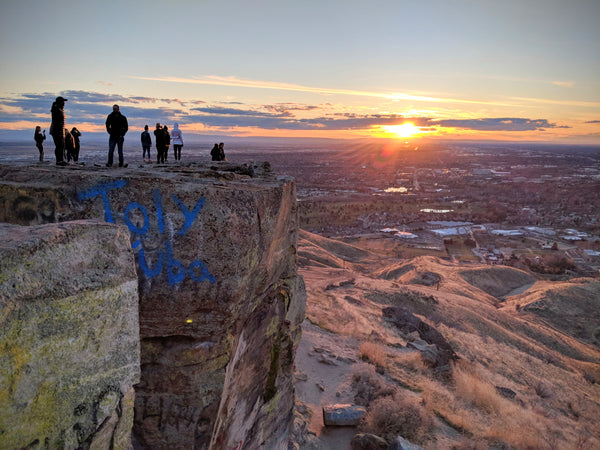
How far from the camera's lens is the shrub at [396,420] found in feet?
26.5

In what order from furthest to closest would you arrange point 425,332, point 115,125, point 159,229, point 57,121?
point 425,332
point 115,125
point 57,121
point 159,229

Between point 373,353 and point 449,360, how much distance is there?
8.63ft

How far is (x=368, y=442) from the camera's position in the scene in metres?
7.57

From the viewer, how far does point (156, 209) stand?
167 inches

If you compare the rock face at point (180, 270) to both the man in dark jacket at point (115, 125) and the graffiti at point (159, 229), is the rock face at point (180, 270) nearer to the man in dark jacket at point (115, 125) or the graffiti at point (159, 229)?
the graffiti at point (159, 229)

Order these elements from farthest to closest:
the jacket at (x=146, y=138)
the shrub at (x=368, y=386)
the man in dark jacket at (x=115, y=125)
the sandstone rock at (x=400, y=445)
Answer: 1. the jacket at (x=146, y=138)
2. the shrub at (x=368, y=386)
3. the man in dark jacket at (x=115, y=125)
4. the sandstone rock at (x=400, y=445)

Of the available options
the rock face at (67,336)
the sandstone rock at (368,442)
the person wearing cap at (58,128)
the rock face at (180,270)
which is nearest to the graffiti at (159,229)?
the rock face at (180,270)

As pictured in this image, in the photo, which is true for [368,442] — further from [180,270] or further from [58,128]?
[58,128]

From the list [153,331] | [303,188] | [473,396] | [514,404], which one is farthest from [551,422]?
[303,188]

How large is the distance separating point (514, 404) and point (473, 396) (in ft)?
4.63

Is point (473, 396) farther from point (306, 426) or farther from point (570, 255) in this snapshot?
point (570, 255)

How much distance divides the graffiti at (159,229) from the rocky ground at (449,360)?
16.2 feet

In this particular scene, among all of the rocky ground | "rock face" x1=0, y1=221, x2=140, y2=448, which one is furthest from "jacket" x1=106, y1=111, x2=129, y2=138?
the rocky ground

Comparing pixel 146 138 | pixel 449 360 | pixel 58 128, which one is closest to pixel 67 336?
pixel 58 128
